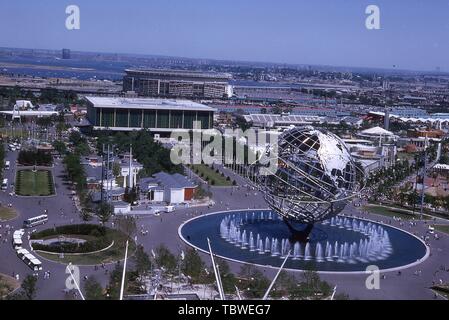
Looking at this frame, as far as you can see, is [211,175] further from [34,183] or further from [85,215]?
[85,215]

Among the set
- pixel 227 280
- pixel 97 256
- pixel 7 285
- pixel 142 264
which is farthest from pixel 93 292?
pixel 97 256

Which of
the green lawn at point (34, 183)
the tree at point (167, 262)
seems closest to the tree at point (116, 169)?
the green lawn at point (34, 183)

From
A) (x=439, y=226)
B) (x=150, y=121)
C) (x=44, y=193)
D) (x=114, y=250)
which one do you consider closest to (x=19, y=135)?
(x=150, y=121)

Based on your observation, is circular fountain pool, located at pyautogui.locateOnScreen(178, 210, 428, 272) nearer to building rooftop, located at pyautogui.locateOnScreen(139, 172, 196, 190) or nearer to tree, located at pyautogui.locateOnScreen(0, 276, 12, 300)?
building rooftop, located at pyautogui.locateOnScreen(139, 172, 196, 190)
